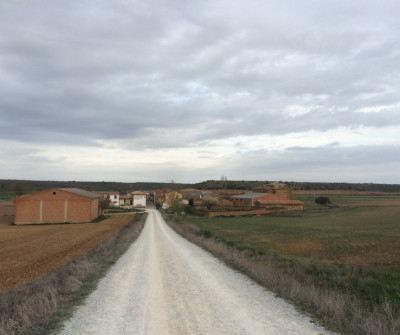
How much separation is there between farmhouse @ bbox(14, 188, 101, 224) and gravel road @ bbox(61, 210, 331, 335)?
169ft

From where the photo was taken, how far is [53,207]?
6103 centimetres

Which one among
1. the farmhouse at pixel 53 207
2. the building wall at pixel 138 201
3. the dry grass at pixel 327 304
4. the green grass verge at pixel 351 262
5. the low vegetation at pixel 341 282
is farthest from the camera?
the building wall at pixel 138 201

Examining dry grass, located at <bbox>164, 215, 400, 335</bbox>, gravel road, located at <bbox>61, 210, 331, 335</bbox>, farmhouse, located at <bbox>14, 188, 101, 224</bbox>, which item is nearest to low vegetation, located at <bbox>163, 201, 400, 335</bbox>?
dry grass, located at <bbox>164, 215, 400, 335</bbox>

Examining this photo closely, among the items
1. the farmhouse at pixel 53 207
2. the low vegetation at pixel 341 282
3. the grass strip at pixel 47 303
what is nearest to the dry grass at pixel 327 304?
the low vegetation at pixel 341 282

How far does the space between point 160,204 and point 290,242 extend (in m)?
88.8

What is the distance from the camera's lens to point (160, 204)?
11600cm

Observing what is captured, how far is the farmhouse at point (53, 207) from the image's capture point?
59.9 m

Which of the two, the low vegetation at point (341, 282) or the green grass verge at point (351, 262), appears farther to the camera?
the green grass verge at point (351, 262)

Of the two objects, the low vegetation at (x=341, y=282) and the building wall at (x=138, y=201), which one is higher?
the low vegetation at (x=341, y=282)

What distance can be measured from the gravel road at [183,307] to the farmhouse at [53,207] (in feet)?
169

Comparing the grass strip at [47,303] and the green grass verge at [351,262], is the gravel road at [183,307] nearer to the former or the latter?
the grass strip at [47,303]

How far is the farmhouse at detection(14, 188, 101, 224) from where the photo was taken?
197ft

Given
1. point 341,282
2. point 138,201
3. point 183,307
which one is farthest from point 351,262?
point 138,201

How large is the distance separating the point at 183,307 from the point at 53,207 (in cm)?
5961
